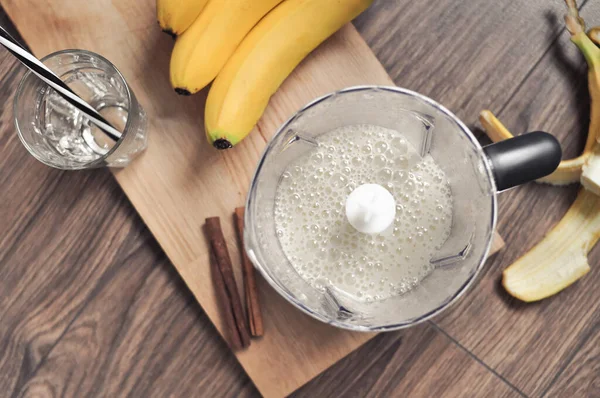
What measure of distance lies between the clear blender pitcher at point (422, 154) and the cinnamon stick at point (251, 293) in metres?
0.07

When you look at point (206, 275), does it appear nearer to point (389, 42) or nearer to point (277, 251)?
point (277, 251)

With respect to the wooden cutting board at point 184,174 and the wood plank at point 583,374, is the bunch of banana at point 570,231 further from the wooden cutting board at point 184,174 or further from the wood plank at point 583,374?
the wooden cutting board at point 184,174

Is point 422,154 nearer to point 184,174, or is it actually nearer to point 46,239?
point 184,174

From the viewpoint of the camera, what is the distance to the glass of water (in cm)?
61

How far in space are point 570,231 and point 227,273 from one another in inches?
17.4

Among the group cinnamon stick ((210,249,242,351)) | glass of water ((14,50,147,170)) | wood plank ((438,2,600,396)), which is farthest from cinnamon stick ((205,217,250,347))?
wood plank ((438,2,600,396))

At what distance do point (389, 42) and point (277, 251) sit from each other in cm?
33

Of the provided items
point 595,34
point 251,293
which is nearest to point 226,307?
point 251,293

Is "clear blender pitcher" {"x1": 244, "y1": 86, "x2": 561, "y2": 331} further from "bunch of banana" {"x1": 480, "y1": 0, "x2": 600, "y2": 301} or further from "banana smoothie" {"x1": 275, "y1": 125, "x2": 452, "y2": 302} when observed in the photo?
"bunch of banana" {"x1": 480, "y1": 0, "x2": 600, "y2": 301}

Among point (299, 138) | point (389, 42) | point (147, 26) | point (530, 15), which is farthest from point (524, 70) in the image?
point (147, 26)

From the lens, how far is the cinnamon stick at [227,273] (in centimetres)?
63

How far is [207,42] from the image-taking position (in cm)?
59

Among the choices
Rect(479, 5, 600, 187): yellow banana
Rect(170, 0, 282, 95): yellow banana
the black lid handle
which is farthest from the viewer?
Rect(479, 5, 600, 187): yellow banana

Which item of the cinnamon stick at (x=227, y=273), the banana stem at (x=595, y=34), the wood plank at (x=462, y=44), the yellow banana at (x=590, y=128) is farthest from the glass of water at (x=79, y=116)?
the banana stem at (x=595, y=34)
